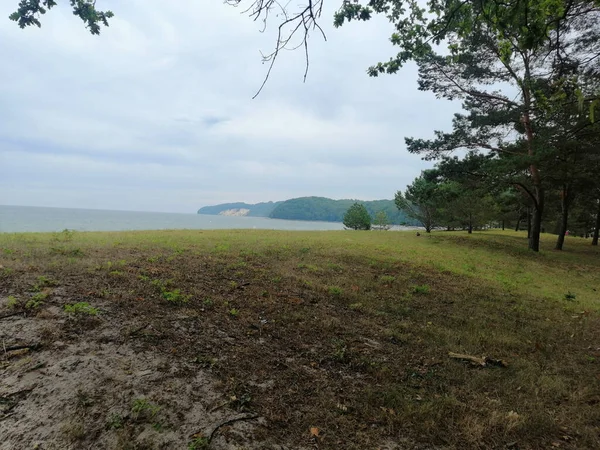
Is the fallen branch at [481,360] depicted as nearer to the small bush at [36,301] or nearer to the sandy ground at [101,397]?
A: the sandy ground at [101,397]

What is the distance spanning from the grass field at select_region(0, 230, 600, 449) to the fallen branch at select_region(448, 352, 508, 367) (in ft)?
0.30

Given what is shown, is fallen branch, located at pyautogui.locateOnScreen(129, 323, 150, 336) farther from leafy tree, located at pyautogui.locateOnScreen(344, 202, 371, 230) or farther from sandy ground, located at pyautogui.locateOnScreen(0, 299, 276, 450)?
leafy tree, located at pyautogui.locateOnScreen(344, 202, 371, 230)

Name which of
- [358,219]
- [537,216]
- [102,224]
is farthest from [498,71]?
[102,224]

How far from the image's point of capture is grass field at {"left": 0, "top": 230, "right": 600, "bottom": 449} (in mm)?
2555

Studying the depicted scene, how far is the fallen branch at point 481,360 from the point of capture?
4.04m

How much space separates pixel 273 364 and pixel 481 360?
2682 millimetres

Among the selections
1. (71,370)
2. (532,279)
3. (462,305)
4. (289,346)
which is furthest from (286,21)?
(532,279)

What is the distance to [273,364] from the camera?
11.9 ft

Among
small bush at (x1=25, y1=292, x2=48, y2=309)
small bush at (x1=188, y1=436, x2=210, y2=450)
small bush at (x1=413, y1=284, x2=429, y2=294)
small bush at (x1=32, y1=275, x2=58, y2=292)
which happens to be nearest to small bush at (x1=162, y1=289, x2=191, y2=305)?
small bush at (x1=25, y1=292, x2=48, y2=309)

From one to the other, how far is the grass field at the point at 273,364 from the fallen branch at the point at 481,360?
0.09 meters

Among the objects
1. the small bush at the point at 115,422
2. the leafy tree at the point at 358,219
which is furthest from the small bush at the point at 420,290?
the leafy tree at the point at 358,219

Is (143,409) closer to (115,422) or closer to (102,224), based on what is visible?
(115,422)

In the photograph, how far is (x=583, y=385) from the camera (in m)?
3.69

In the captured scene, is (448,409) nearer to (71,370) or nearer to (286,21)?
(71,370)
